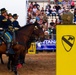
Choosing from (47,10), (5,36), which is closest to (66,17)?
(5,36)

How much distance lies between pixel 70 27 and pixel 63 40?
268 mm

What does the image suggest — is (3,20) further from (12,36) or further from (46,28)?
(46,28)

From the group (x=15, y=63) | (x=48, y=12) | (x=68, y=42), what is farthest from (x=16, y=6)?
(x=68, y=42)

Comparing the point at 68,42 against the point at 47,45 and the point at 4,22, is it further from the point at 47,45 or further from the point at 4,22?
the point at 47,45

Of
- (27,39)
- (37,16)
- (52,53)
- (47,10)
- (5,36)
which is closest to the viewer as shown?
(5,36)

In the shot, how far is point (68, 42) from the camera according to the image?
236 inches

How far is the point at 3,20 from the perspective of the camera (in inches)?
493

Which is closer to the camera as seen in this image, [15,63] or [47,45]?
[15,63]

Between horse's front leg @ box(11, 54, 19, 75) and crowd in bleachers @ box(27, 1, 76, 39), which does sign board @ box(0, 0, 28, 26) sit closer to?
crowd in bleachers @ box(27, 1, 76, 39)

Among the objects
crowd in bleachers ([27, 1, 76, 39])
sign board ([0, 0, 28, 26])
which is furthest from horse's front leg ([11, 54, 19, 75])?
crowd in bleachers ([27, 1, 76, 39])

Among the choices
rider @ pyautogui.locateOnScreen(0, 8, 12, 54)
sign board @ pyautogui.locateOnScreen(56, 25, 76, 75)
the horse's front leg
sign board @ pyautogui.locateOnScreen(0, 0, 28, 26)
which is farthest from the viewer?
sign board @ pyautogui.locateOnScreen(0, 0, 28, 26)

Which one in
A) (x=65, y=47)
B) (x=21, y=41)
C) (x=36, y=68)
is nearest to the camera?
(x=65, y=47)

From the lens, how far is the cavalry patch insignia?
5.97 metres

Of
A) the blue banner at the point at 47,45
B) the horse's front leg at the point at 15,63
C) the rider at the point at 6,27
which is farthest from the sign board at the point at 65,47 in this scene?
the blue banner at the point at 47,45
